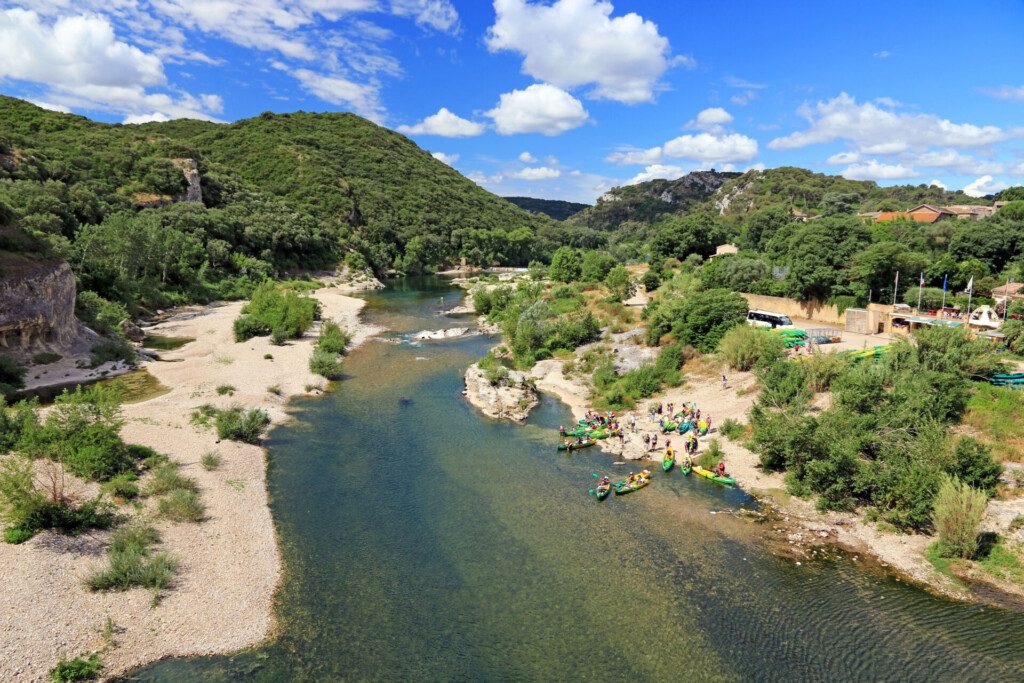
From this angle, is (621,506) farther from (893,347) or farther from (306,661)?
(893,347)

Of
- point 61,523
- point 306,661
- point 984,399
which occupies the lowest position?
point 306,661

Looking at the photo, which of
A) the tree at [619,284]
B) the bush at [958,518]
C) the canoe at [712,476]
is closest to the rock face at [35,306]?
the canoe at [712,476]

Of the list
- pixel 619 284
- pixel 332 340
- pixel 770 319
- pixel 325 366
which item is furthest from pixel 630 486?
pixel 619 284

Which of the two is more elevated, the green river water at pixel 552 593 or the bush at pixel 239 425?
the bush at pixel 239 425

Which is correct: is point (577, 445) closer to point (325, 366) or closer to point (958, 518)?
point (958, 518)

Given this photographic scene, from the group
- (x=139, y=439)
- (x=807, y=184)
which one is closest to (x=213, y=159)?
(x=139, y=439)

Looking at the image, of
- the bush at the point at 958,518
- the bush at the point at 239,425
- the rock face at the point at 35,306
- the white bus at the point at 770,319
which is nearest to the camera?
the bush at the point at 958,518

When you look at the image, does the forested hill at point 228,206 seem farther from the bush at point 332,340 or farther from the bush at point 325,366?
the bush at point 325,366

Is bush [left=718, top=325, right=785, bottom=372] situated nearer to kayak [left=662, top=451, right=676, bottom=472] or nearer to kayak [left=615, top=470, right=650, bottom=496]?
kayak [left=662, top=451, right=676, bottom=472]
